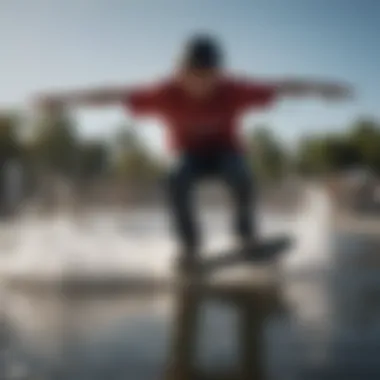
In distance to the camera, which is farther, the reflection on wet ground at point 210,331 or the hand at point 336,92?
the hand at point 336,92

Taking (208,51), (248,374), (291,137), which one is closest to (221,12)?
(208,51)

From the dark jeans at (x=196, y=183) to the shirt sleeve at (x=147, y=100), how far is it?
11 cm

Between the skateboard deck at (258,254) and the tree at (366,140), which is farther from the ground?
the tree at (366,140)

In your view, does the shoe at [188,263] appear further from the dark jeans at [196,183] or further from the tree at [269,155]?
the tree at [269,155]

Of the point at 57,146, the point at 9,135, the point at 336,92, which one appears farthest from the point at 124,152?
the point at 336,92

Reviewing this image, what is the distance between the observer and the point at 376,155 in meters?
1.30

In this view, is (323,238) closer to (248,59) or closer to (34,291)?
(248,59)

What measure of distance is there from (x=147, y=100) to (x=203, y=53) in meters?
0.15

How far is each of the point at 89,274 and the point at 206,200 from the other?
11.2 inches

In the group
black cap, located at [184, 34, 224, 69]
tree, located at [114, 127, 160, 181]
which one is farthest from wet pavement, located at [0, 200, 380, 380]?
black cap, located at [184, 34, 224, 69]

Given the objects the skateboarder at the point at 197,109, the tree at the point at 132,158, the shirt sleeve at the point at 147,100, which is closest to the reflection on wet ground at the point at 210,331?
the skateboarder at the point at 197,109

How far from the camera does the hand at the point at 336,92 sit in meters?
1.27

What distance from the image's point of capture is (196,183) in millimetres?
1235

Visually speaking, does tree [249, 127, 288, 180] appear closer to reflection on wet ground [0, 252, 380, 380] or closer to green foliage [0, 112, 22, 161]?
reflection on wet ground [0, 252, 380, 380]
